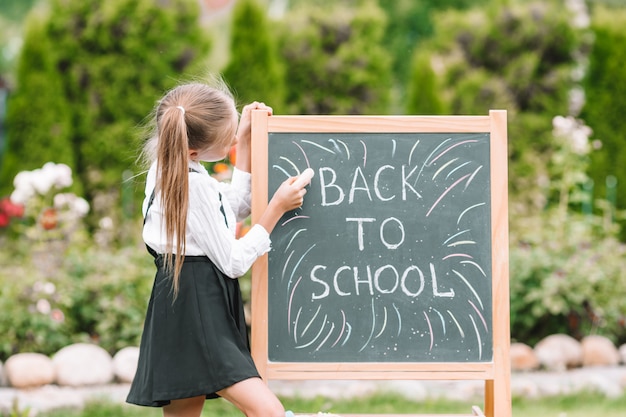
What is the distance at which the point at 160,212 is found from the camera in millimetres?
2316

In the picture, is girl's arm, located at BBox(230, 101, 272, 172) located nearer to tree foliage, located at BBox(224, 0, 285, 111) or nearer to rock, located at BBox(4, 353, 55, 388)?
rock, located at BBox(4, 353, 55, 388)

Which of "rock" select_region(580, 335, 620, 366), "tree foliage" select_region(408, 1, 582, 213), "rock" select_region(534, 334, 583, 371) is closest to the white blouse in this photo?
"rock" select_region(534, 334, 583, 371)

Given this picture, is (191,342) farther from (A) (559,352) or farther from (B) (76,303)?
(A) (559,352)

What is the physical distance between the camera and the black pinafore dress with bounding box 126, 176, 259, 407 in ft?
7.41

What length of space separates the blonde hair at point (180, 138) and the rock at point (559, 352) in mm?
3097

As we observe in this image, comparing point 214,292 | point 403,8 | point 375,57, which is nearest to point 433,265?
point 214,292

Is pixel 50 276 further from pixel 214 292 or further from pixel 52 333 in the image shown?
pixel 214 292

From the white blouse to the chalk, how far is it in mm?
193

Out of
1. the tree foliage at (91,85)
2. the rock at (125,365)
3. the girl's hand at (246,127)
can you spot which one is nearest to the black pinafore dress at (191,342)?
the girl's hand at (246,127)

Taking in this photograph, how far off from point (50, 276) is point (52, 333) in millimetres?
496

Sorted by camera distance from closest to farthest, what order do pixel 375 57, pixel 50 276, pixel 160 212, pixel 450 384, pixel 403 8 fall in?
1. pixel 160 212
2. pixel 450 384
3. pixel 50 276
4. pixel 375 57
5. pixel 403 8

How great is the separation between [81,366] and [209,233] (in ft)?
8.29

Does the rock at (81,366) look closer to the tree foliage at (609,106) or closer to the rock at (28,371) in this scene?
the rock at (28,371)

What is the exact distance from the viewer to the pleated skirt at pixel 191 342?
2258 millimetres
